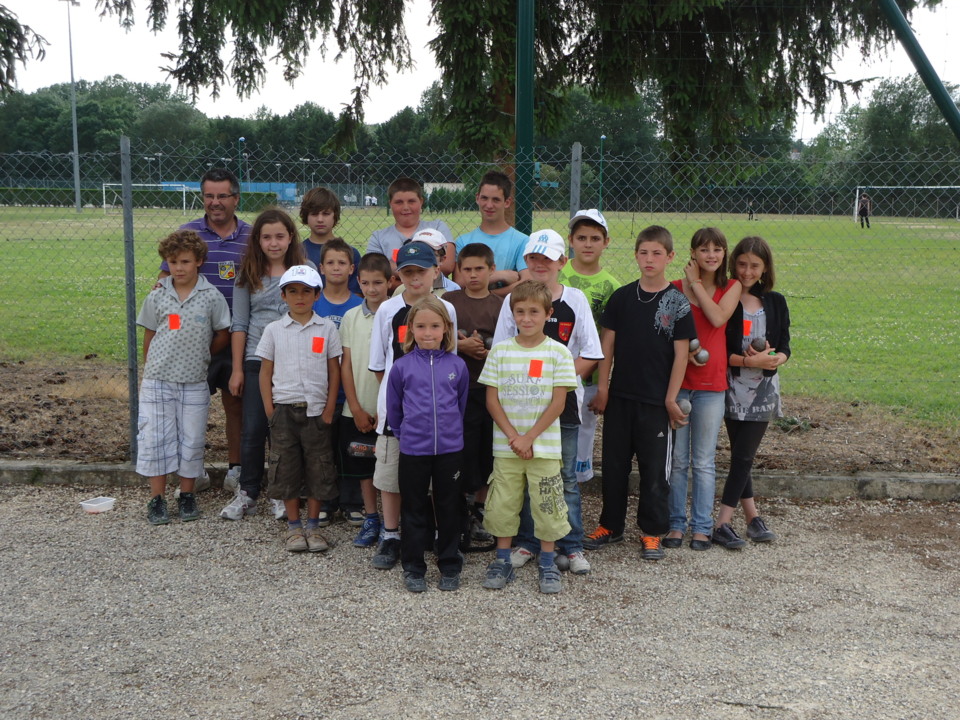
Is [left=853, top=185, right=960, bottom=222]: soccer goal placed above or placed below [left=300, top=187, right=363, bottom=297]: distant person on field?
above

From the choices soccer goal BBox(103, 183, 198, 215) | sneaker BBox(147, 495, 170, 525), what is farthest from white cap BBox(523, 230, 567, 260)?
soccer goal BBox(103, 183, 198, 215)

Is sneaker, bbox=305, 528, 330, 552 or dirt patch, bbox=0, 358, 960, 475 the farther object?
dirt patch, bbox=0, 358, 960, 475

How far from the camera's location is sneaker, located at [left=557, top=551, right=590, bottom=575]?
432cm

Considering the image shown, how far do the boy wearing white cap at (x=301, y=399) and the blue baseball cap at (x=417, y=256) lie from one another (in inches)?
19.9

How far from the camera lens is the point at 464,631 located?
3680mm

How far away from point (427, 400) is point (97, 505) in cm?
233

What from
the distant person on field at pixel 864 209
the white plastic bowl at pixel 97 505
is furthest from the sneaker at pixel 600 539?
the distant person on field at pixel 864 209

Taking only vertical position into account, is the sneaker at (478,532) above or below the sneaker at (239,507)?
below

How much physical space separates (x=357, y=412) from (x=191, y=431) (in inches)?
43.3

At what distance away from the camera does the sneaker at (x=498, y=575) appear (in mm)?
4113

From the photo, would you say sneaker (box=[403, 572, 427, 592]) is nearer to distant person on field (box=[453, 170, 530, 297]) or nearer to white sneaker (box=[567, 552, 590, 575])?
white sneaker (box=[567, 552, 590, 575])

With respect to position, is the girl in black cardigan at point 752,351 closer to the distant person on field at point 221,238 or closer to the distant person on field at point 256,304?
the distant person on field at point 256,304

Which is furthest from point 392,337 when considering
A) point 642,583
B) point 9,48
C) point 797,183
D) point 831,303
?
point 831,303

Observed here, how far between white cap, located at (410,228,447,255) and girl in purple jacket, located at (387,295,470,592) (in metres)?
0.58
